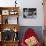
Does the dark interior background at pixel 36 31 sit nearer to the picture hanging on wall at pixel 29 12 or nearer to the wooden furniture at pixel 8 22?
the wooden furniture at pixel 8 22

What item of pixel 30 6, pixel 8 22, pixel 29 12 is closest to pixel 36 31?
pixel 29 12

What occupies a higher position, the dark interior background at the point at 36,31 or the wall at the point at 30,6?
the wall at the point at 30,6

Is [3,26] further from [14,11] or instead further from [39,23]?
[39,23]

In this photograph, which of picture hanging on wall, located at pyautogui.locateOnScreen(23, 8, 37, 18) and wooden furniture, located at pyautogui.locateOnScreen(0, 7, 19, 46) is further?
picture hanging on wall, located at pyautogui.locateOnScreen(23, 8, 37, 18)

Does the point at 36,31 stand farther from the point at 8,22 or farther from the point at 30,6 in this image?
the point at 8,22

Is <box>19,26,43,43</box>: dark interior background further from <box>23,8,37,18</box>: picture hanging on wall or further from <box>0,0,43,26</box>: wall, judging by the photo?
<box>23,8,37,18</box>: picture hanging on wall

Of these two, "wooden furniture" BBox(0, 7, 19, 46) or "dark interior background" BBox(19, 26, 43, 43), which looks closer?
"wooden furniture" BBox(0, 7, 19, 46)

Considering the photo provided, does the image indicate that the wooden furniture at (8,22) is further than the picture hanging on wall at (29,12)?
No

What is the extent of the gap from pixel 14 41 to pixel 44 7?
1388 mm

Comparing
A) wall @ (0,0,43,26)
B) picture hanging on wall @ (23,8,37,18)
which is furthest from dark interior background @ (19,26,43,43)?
picture hanging on wall @ (23,8,37,18)

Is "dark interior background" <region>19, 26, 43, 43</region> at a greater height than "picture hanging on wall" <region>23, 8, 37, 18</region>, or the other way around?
"picture hanging on wall" <region>23, 8, 37, 18</region>

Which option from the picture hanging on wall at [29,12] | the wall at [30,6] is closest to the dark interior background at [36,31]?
the wall at [30,6]

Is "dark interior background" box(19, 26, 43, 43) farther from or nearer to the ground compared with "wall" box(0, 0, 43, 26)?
nearer to the ground

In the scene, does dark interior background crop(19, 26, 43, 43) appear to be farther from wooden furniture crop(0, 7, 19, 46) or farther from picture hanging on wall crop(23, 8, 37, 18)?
picture hanging on wall crop(23, 8, 37, 18)
